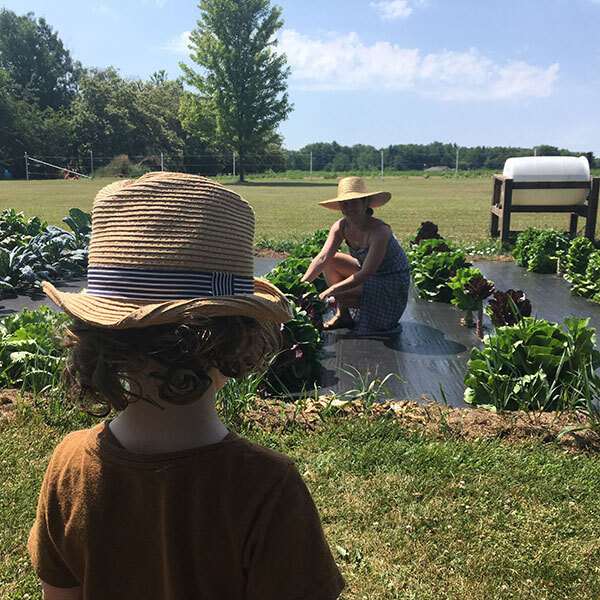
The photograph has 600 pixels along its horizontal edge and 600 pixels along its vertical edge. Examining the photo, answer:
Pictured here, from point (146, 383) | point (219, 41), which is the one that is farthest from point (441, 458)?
point (219, 41)

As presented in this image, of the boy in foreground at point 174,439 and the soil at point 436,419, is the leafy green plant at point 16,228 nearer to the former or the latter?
the soil at point 436,419

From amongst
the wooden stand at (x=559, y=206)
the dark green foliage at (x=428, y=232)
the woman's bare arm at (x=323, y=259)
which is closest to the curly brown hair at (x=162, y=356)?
the woman's bare arm at (x=323, y=259)

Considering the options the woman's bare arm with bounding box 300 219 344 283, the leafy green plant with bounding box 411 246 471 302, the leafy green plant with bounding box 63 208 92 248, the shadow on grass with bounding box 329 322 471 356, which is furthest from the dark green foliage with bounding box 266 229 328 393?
the leafy green plant with bounding box 63 208 92 248

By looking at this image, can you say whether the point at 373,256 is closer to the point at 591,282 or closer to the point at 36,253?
the point at 591,282

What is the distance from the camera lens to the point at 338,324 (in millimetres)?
5457

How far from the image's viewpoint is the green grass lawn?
2.27m

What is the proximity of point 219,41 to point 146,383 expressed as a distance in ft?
155

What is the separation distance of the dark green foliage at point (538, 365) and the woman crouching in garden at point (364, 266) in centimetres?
170

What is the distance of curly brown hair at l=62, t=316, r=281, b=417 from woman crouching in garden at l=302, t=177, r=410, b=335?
152 inches

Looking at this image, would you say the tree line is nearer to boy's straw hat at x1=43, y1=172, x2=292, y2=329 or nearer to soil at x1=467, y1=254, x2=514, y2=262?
soil at x1=467, y1=254, x2=514, y2=262

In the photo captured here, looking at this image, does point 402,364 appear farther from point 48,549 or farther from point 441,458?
point 48,549

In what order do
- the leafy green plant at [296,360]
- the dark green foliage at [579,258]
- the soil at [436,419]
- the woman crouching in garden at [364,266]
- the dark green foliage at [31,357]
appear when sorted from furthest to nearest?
1. the dark green foliage at [579,258]
2. the woman crouching in garden at [364,266]
3. the leafy green plant at [296,360]
4. the dark green foliage at [31,357]
5. the soil at [436,419]

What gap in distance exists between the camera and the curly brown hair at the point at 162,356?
110 centimetres

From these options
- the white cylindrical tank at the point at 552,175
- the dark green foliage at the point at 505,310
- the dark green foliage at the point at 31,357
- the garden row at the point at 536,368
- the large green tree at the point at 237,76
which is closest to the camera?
the garden row at the point at 536,368
